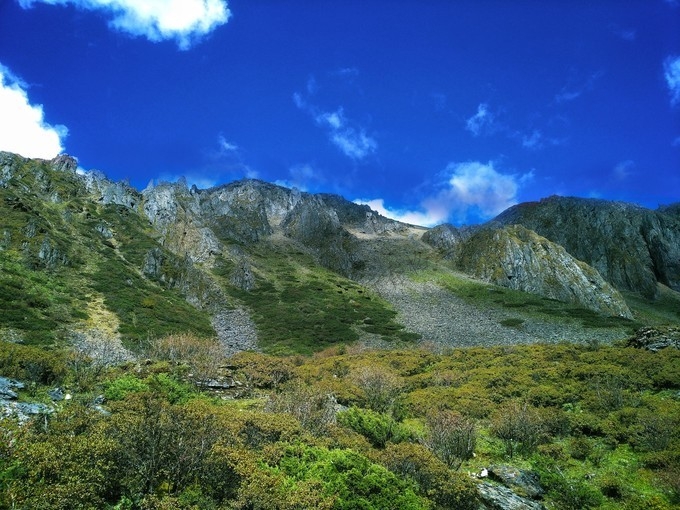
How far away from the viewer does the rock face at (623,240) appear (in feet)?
552

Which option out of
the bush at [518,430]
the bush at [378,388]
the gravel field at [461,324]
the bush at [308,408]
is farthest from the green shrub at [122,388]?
the gravel field at [461,324]

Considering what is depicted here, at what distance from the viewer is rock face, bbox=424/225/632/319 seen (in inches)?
4518

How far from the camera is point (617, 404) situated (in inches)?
842

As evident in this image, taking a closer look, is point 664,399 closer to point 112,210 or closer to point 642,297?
point 112,210

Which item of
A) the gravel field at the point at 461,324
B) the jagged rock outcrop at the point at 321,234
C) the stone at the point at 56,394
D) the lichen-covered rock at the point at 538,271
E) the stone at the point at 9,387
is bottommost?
the stone at the point at 56,394

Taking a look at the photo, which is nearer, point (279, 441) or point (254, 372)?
point (279, 441)

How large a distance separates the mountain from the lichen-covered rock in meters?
0.44

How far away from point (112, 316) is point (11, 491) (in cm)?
5652

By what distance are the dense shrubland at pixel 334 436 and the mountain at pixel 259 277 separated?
25572mm

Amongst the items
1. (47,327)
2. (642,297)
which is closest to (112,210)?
(47,327)

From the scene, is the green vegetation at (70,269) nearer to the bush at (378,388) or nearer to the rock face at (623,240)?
the bush at (378,388)

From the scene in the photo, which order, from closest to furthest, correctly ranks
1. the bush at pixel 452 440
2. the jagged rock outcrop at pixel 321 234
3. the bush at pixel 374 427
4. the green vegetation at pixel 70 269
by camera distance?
the bush at pixel 452 440
the bush at pixel 374 427
the green vegetation at pixel 70 269
the jagged rock outcrop at pixel 321 234

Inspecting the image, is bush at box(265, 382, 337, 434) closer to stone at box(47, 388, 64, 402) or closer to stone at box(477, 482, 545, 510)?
stone at box(477, 482, 545, 510)

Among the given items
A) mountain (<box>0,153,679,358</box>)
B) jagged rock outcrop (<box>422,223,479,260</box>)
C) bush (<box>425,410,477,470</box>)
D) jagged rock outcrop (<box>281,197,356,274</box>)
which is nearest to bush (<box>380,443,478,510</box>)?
bush (<box>425,410,477,470</box>)
